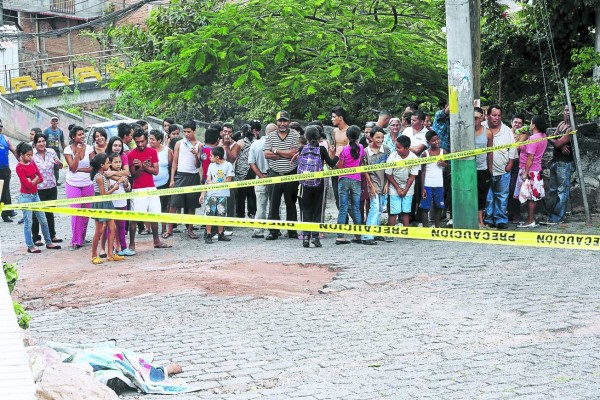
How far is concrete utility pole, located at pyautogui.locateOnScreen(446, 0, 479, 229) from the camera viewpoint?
13.7 m

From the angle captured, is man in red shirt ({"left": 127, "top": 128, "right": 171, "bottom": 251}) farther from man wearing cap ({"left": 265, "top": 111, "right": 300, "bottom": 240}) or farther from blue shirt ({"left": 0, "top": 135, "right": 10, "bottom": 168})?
blue shirt ({"left": 0, "top": 135, "right": 10, "bottom": 168})

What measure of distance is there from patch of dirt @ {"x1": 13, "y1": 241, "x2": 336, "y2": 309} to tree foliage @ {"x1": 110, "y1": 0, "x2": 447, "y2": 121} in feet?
24.2

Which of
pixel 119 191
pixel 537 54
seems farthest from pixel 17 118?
pixel 119 191

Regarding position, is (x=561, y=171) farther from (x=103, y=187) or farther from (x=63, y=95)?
(x=63, y=95)

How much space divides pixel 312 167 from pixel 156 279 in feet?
11.1

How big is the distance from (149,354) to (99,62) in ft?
136

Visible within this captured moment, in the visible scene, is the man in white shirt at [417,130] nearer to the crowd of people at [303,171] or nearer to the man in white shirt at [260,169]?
the crowd of people at [303,171]

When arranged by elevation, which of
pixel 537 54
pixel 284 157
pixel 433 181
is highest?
pixel 537 54

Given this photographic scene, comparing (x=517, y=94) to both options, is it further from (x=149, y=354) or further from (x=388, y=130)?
(x=149, y=354)

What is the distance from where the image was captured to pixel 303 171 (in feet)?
45.2

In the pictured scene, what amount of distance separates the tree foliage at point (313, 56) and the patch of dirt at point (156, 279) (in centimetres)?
739

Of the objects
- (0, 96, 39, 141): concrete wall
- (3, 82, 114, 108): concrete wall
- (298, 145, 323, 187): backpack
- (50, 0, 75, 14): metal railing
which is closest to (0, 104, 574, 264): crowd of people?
(298, 145, 323, 187): backpack

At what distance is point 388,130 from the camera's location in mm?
15359

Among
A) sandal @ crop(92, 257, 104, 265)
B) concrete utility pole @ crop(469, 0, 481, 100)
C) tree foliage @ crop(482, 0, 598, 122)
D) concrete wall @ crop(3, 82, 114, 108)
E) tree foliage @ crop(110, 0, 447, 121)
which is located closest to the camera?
sandal @ crop(92, 257, 104, 265)
